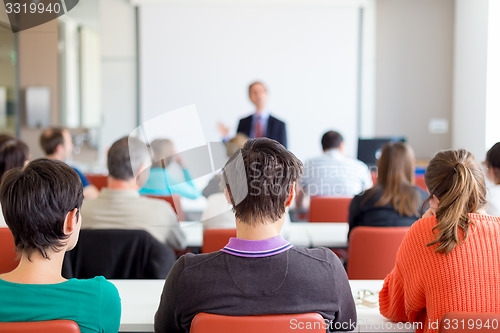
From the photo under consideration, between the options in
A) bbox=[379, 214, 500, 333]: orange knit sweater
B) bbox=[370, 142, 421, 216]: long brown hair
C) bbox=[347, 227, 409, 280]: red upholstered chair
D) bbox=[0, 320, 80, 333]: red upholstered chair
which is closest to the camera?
bbox=[0, 320, 80, 333]: red upholstered chair

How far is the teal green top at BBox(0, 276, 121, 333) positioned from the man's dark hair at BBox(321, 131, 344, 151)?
10.5 ft

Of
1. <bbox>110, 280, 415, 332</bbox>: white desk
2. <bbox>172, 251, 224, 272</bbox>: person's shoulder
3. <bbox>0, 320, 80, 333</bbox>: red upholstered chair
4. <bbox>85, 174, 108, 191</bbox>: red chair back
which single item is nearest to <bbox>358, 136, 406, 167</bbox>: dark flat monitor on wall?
<bbox>85, 174, 108, 191</bbox>: red chair back

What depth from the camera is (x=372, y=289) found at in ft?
6.89

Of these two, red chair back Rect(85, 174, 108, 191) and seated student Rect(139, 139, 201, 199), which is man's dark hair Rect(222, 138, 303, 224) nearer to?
seated student Rect(139, 139, 201, 199)

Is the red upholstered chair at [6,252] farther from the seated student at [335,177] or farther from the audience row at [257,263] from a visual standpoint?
the seated student at [335,177]

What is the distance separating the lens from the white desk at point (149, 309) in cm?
172

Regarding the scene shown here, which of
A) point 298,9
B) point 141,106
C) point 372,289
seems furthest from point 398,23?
point 372,289

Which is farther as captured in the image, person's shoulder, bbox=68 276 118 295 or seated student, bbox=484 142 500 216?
seated student, bbox=484 142 500 216

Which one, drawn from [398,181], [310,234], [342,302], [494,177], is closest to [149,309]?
[342,302]

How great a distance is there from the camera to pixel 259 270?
145 centimetres

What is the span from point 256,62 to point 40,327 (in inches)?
234

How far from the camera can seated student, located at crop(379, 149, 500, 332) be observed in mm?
1678

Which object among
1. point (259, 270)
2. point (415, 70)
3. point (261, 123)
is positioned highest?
point (415, 70)

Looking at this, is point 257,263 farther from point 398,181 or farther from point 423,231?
point 398,181
